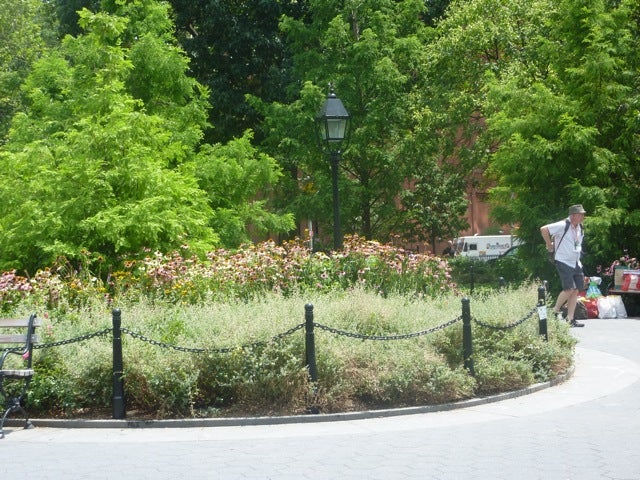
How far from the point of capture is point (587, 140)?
23.0 m

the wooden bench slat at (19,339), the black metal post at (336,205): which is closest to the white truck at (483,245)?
the black metal post at (336,205)

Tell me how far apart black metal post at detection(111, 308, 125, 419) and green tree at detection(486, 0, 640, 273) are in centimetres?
1515

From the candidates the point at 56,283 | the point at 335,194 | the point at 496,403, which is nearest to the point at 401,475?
the point at 496,403

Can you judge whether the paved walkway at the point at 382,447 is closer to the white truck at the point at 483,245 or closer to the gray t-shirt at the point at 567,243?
the gray t-shirt at the point at 567,243

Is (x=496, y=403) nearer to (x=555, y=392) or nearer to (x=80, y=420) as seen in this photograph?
(x=555, y=392)

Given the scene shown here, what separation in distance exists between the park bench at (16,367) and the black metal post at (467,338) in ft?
16.0

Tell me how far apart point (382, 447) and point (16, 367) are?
4.56 meters

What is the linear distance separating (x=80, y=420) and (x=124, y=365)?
2.41 ft

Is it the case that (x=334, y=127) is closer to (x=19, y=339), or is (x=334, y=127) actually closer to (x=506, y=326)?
(x=506, y=326)

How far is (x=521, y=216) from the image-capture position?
2448cm

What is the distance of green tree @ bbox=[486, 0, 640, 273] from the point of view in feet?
75.6

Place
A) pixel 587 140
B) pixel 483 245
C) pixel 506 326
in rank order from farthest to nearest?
pixel 483 245 → pixel 587 140 → pixel 506 326

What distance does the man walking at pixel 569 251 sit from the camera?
1600cm

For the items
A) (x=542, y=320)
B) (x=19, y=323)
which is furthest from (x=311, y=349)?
(x=542, y=320)
